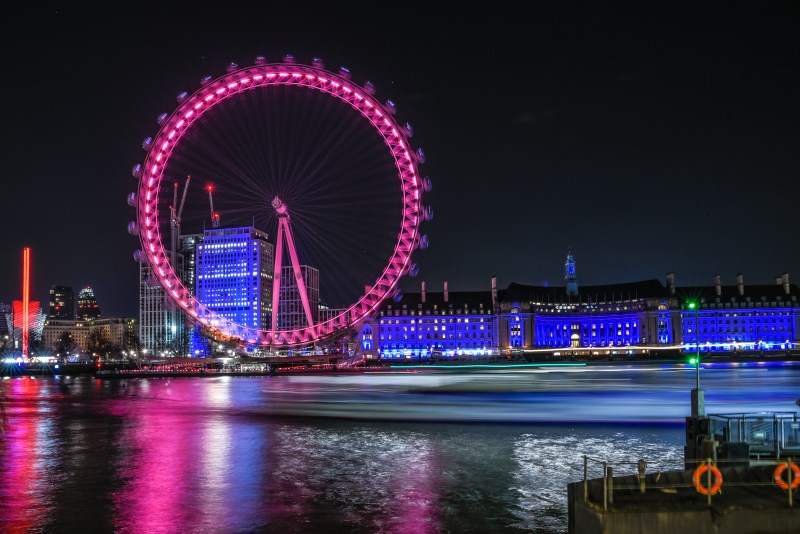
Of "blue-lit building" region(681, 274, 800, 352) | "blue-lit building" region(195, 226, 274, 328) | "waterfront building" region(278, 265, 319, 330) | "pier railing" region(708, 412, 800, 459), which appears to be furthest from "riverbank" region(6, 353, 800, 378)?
"pier railing" region(708, 412, 800, 459)

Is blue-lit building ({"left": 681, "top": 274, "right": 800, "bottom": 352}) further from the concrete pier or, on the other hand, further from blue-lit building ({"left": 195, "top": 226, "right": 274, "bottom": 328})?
the concrete pier

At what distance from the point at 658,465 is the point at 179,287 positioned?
57066 millimetres

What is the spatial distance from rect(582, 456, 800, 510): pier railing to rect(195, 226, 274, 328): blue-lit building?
152 meters

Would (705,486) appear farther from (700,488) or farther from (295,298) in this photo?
(295,298)

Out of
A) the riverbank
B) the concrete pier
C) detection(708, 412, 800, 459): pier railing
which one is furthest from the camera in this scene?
the riverbank

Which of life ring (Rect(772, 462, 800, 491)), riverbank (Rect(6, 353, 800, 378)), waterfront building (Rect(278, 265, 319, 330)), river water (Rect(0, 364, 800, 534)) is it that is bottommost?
riverbank (Rect(6, 353, 800, 378))

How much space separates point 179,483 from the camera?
22562 millimetres

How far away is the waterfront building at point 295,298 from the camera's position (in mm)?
144750

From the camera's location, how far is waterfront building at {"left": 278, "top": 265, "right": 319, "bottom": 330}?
475 ft

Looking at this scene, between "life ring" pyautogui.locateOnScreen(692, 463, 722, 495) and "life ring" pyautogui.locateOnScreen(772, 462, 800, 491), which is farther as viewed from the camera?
"life ring" pyautogui.locateOnScreen(772, 462, 800, 491)

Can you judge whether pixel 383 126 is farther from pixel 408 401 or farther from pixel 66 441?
pixel 66 441

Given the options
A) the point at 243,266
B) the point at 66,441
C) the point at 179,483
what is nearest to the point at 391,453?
the point at 179,483

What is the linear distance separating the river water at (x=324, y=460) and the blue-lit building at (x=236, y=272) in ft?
388

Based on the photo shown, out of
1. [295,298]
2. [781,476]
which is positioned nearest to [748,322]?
[295,298]
